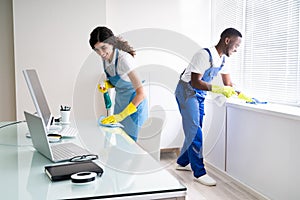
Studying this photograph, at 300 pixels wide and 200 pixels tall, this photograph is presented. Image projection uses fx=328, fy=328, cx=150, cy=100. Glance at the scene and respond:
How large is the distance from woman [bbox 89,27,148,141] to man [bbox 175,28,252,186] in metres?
0.67

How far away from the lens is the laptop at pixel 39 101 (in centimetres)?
155

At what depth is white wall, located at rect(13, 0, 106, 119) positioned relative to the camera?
331 cm

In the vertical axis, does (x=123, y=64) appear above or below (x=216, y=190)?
above

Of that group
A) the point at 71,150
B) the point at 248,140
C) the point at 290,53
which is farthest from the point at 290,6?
the point at 71,150

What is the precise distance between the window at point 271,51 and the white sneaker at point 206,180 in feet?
2.80

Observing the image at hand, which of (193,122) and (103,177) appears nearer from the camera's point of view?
(103,177)

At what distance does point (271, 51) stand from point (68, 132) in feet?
6.03

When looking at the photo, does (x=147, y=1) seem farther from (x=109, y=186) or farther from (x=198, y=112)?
(x=109, y=186)

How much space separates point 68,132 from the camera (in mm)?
1805

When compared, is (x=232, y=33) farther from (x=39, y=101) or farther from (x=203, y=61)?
(x=39, y=101)

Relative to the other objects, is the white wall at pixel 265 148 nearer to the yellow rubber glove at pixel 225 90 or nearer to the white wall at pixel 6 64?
the yellow rubber glove at pixel 225 90

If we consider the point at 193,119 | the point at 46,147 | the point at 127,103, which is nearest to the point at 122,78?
the point at 127,103

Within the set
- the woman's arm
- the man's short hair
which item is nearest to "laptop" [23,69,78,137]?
the woman's arm

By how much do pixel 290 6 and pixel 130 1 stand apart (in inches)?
68.3
